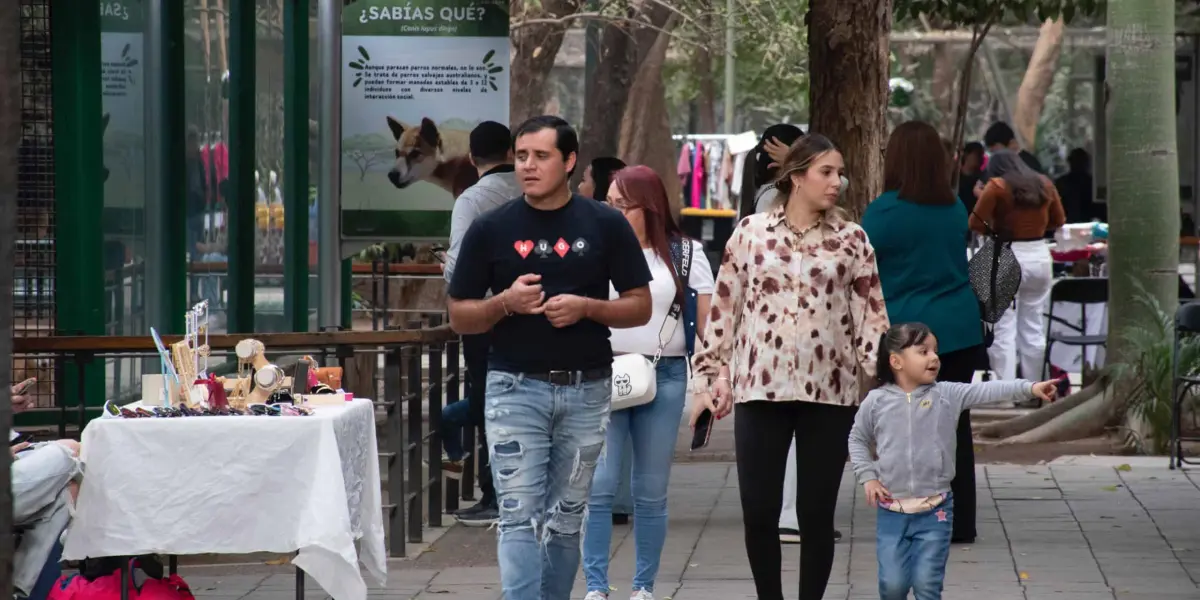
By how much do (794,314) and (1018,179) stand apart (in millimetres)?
9326

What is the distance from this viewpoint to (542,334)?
615 centimetres

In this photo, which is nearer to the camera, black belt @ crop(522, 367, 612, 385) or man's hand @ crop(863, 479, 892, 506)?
black belt @ crop(522, 367, 612, 385)

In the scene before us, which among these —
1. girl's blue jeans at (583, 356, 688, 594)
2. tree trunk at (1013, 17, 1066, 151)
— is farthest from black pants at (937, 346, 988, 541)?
tree trunk at (1013, 17, 1066, 151)

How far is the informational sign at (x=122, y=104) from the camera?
9875 mm

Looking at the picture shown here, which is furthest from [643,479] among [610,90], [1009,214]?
[610,90]

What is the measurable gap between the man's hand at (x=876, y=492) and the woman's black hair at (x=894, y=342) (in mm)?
353

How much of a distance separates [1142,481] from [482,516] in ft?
12.1

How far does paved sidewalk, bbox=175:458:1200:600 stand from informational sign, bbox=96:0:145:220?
2479 millimetres

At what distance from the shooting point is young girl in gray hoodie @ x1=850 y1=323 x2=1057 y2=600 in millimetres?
6426

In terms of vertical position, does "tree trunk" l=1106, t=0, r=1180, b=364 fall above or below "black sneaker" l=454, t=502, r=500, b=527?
above

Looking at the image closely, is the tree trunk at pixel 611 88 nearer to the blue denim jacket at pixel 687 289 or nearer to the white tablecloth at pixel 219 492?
the blue denim jacket at pixel 687 289

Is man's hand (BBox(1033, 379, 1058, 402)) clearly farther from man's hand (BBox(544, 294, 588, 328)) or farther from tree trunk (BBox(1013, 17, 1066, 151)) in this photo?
tree trunk (BBox(1013, 17, 1066, 151))

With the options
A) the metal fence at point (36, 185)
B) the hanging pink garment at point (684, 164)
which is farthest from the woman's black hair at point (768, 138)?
the hanging pink garment at point (684, 164)

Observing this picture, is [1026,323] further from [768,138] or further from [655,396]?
[655,396]
